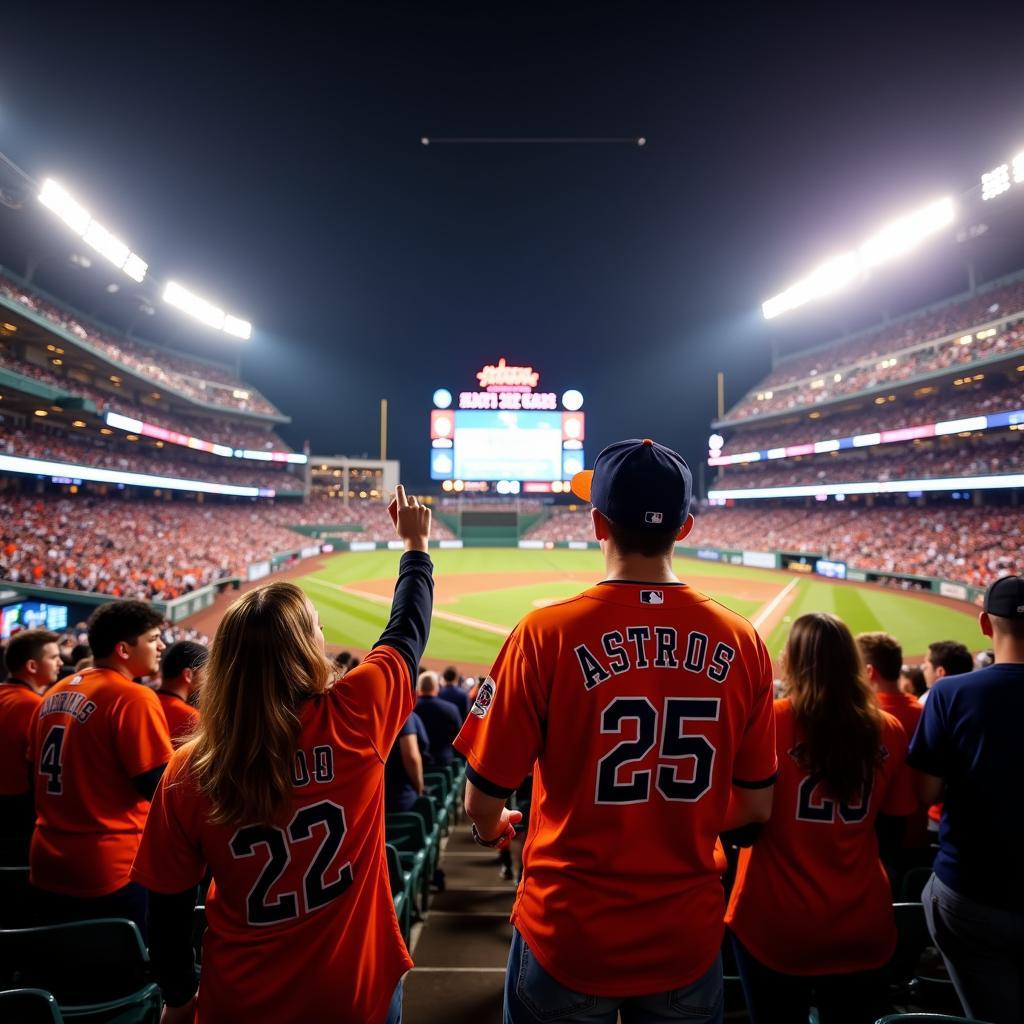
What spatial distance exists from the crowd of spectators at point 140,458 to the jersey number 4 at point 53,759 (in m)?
32.2

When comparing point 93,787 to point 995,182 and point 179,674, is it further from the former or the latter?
point 995,182

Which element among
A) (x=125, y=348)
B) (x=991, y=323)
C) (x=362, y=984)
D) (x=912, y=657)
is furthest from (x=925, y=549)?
(x=125, y=348)

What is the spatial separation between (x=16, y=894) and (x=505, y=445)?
5198 cm

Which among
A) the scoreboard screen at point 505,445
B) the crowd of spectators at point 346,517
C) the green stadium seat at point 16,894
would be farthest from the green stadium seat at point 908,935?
the crowd of spectators at point 346,517

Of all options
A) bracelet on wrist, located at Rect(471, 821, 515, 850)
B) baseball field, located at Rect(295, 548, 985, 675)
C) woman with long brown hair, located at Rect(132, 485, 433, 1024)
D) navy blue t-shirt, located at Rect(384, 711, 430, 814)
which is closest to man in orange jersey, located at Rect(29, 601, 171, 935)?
woman with long brown hair, located at Rect(132, 485, 433, 1024)

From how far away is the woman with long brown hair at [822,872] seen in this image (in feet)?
7.17

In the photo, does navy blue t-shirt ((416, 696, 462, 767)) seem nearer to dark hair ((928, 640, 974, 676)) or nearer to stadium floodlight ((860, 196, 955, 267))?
dark hair ((928, 640, 974, 676))

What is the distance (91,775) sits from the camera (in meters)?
2.72

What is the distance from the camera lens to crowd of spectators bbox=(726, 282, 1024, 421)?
36.5 meters

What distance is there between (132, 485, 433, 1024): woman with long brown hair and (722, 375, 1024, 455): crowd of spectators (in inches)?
1679

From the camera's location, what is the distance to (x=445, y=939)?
4.60 metres

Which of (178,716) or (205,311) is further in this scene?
(205,311)

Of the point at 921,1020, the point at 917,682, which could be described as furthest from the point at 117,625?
the point at 917,682

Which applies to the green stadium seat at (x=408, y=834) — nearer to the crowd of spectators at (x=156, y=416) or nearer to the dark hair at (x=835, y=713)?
the dark hair at (x=835, y=713)
